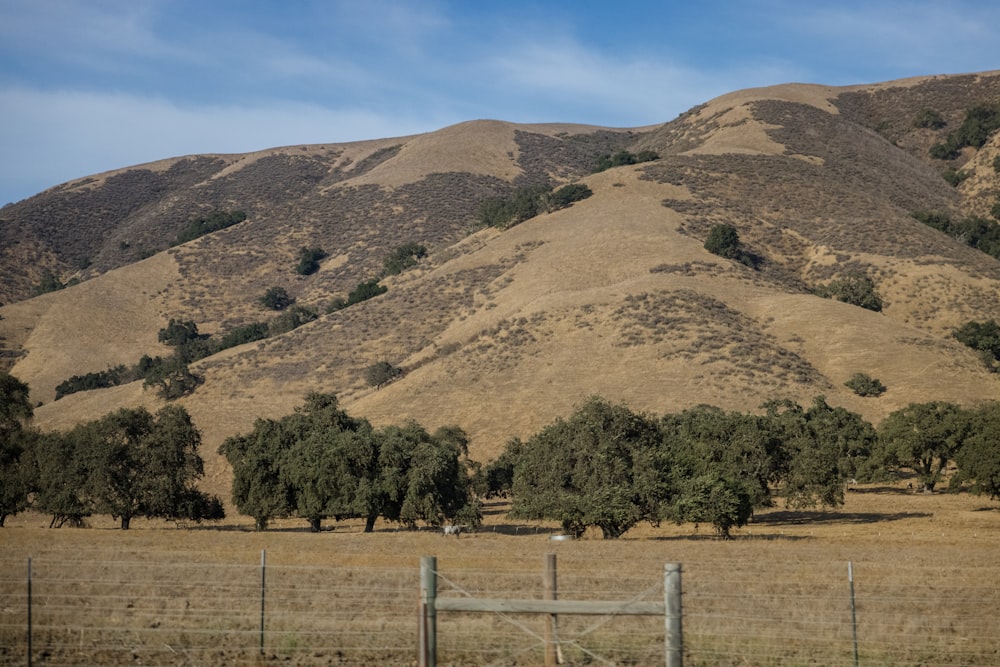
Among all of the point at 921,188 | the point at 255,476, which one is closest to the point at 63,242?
the point at 921,188

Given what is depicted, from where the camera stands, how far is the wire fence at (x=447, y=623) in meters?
14.6

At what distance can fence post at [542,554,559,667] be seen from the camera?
41.9ft

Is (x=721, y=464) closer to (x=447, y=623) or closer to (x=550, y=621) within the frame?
(x=447, y=623)

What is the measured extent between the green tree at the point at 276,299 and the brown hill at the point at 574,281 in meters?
1.84

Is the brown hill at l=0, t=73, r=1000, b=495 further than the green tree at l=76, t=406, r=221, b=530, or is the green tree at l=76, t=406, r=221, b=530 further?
the brown hill at l=0, t=73, r=1000, b=495

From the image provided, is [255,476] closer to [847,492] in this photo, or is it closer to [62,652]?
[62,652]

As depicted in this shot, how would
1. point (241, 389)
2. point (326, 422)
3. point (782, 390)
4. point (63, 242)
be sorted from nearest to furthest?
point (326, 422)
point (782, 390)
point (241, 389)
point (63, 242)

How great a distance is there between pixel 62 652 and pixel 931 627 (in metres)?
13.5

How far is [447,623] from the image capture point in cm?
1725

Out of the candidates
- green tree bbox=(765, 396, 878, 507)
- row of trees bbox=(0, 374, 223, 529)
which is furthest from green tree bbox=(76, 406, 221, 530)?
green tree bbox=(765, 396, 878, 507)

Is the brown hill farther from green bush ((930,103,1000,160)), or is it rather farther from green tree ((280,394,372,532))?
green tree ((280,394,372,532))

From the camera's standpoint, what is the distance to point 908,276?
103938 mm

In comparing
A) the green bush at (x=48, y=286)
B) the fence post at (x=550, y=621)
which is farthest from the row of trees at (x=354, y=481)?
the green bush at (x=48, y=286)

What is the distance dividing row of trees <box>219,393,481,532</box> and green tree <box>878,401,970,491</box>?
26.8 m
